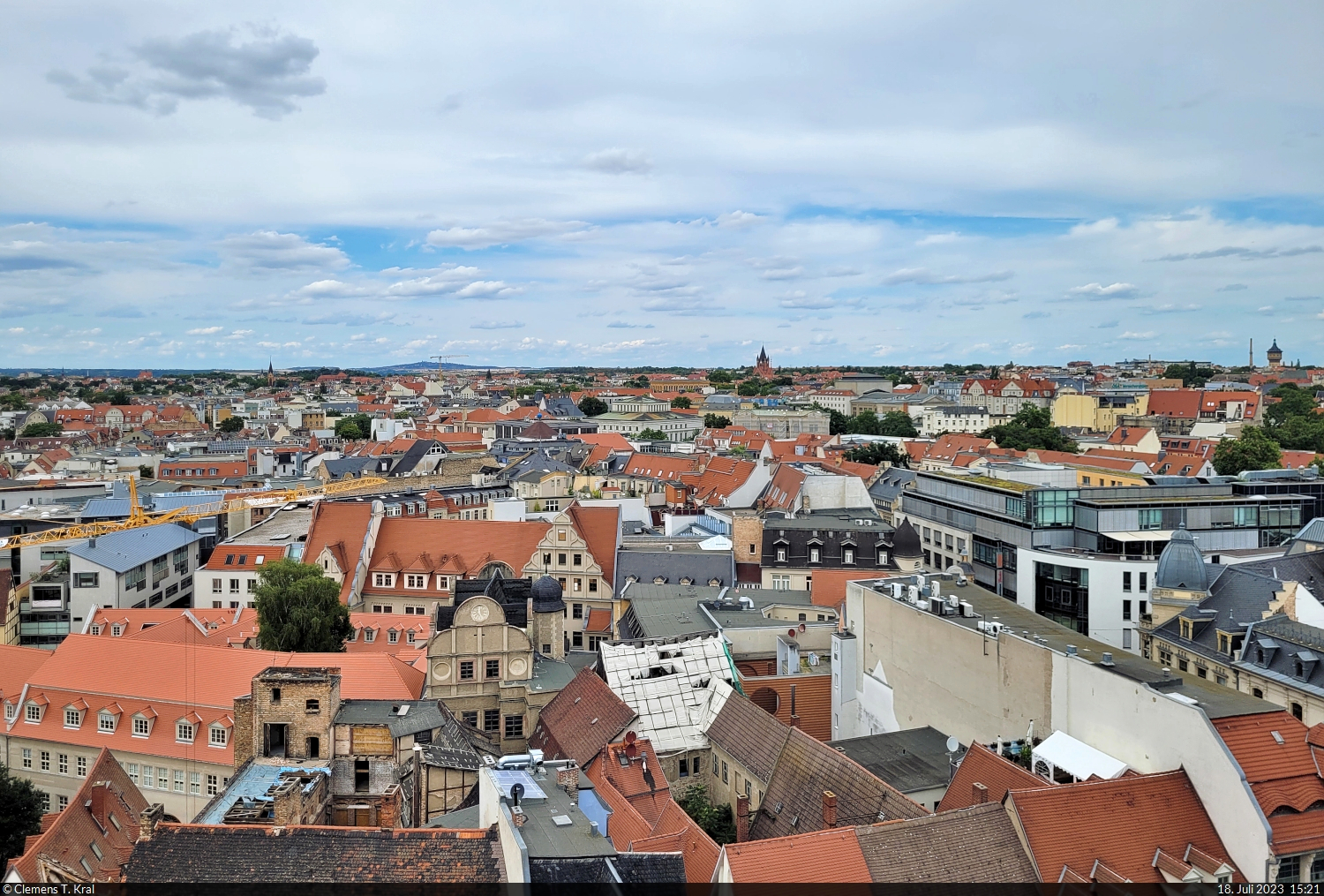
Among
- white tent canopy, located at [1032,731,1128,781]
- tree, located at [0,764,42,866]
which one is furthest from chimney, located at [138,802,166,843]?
white tent canopy, located at [1032,731,1128,781]

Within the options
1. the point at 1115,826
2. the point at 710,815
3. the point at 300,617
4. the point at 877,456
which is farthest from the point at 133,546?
the point at 877,456

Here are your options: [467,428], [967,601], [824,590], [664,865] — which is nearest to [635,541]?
[824,590]

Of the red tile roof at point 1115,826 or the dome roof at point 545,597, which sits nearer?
the red tile roof at point 1115,826

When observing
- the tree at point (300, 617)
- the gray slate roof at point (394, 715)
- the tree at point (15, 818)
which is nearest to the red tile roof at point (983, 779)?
the gray slate roof at point (394, 715)

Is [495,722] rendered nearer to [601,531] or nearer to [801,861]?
[601,531]

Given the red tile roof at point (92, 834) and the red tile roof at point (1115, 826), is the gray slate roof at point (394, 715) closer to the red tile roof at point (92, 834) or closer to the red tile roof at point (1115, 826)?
the red tile roof at point (92, 834)

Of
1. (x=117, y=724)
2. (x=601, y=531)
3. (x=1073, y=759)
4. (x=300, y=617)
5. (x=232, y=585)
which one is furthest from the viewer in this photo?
(x=232, y=585)

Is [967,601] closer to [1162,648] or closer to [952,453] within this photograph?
[1162,648]

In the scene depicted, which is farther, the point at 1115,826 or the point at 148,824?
the point at 148,824
